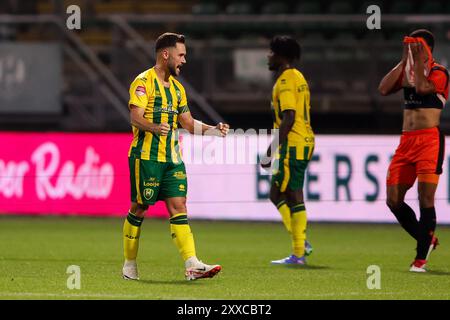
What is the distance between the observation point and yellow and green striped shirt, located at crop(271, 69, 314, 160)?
11625 mm

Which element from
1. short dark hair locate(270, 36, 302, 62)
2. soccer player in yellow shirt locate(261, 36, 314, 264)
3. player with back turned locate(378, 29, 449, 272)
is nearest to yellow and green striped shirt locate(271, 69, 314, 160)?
soccer player in yellow shirt locate(261, 36, 314, 264)

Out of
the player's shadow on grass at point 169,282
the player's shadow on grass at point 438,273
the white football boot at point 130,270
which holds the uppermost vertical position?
the white football boot at point 130,270

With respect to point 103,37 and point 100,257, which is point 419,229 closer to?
point 100,257

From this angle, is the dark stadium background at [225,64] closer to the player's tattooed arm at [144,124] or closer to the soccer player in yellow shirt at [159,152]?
the soccer player in yellow shirt at [159,152]

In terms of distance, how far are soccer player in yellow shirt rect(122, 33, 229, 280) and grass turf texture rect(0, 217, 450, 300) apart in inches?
15.2

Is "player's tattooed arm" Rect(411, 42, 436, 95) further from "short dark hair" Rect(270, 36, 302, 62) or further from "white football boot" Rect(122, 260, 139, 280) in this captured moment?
"white football boot" Rect(122, 260, 139, 280)

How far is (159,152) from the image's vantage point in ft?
32.3

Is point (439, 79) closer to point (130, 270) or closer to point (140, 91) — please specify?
point (140, 91)

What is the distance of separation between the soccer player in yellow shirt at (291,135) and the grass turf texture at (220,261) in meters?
0.41

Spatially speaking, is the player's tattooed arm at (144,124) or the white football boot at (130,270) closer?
the player's tattooed arm at (144,124)

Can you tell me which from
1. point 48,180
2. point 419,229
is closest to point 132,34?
point 48,180

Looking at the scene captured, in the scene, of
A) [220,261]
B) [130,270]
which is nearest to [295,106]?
[220,261]

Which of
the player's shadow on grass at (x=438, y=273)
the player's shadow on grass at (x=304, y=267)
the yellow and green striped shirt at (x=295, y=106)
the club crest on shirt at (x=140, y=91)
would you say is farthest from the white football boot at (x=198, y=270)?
the yellow and green striped shirt at (x=295, y=106)

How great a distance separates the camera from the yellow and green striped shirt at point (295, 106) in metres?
11.6
